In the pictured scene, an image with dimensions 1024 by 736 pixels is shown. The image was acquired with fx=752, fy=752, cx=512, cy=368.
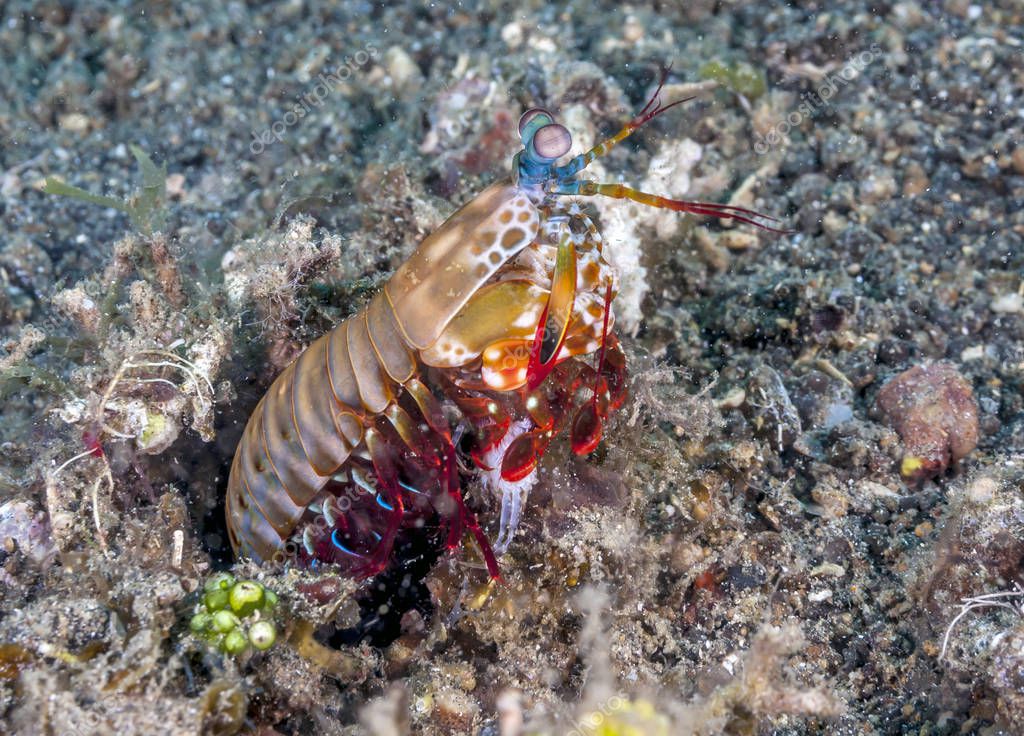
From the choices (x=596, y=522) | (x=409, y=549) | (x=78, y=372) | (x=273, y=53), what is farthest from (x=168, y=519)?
(x=273, y=53)

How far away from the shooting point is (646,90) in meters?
5.18

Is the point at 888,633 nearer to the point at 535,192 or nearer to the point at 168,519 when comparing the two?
the point at 535,192

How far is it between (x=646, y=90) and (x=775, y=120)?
897 millimetres

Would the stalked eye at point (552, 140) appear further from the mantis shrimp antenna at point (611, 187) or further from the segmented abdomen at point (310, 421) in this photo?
the segmented abdomen at point (310, 421)

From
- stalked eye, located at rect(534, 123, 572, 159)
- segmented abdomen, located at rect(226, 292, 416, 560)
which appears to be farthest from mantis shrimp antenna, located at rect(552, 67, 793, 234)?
segmented abdomen, located at rect(226, 292, 416, 560)

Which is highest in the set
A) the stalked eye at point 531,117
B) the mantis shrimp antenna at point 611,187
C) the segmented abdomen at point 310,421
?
the stalked eye at point 531,117

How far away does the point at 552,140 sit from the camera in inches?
112

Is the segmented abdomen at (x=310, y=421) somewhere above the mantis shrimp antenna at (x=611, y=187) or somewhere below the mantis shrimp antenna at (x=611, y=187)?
below

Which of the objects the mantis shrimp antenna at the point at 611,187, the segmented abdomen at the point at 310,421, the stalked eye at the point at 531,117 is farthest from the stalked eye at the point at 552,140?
the segmented abdomen at the point at 310,421

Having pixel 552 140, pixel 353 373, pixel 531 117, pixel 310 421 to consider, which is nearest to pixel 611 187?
pixel 552 140

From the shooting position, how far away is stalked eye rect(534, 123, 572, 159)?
284 centimetres

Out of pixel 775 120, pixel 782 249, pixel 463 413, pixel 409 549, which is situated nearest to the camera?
pixel 463 413

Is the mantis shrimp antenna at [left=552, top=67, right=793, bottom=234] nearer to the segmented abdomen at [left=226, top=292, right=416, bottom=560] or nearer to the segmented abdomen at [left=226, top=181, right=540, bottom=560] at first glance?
the segmented abdomen at [left=226, top=181, right=540, bottom=560]

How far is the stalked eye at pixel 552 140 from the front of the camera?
284 cm
